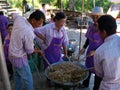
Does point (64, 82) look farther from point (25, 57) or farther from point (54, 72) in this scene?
point (25, 57)

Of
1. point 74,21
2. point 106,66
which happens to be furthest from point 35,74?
point 74,21

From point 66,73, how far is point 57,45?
3.31 ft

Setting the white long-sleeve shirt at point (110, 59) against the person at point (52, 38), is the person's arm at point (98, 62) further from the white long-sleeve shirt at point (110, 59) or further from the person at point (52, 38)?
the person at point (52, 38)

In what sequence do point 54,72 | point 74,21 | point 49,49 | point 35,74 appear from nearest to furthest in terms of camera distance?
point 54,72
point 49,49
point 35,74
point 74,21

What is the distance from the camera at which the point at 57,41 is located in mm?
4793

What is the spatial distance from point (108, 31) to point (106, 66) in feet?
1.24

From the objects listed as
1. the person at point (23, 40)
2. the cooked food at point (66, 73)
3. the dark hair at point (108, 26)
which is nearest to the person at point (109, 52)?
the dark hair at point (108, 26)

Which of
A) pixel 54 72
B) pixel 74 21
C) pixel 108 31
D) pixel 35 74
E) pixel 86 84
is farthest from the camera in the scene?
pixel 74 21

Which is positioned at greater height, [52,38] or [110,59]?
[110,59]

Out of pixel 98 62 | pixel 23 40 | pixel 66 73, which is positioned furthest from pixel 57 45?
pixel 98 62

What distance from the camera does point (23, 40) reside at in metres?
3.68

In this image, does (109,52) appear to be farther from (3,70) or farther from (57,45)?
(57,45)

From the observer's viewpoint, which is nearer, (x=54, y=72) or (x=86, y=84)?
(x=54, y=72)

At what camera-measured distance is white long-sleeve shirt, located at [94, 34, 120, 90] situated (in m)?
2.41
